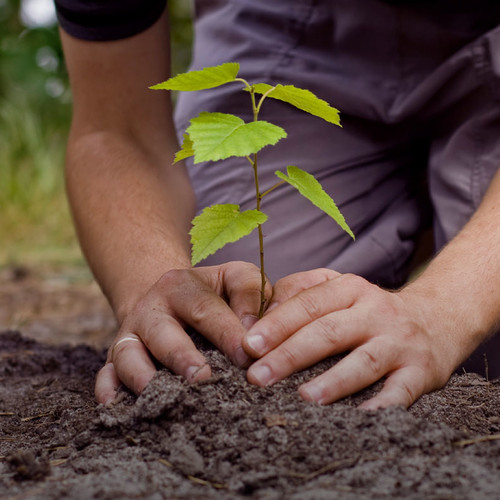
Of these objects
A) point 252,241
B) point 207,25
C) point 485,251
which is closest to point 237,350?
point 485,251

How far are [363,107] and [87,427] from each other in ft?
5.33

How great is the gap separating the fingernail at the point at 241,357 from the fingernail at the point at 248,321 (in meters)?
0.08

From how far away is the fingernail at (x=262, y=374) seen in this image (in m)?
1.26

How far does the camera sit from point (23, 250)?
15.3 ft

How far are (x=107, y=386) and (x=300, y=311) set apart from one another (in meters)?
0.50

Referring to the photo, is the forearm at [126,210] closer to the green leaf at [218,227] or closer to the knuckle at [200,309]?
the knuckle at [200,309]

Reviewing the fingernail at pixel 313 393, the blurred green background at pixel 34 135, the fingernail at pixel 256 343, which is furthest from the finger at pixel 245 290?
the blurred green background at pixel 34 135

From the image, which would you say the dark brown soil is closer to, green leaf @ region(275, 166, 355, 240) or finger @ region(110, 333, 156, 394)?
finger @ region(110, 333, 156, 394)

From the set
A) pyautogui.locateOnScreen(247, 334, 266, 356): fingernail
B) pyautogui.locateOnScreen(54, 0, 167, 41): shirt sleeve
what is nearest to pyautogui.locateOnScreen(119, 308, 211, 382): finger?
pyautogui.locateOnScreen(247, 334, 266, 356): fingernail

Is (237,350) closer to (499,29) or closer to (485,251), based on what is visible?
(485,251)

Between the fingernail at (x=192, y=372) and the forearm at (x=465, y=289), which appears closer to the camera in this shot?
the fingernail at (x=192, y=372)

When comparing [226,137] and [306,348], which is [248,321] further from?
[226,137]

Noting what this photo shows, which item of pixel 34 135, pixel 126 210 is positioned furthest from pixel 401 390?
pixel 34 135

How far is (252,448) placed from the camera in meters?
1.15
